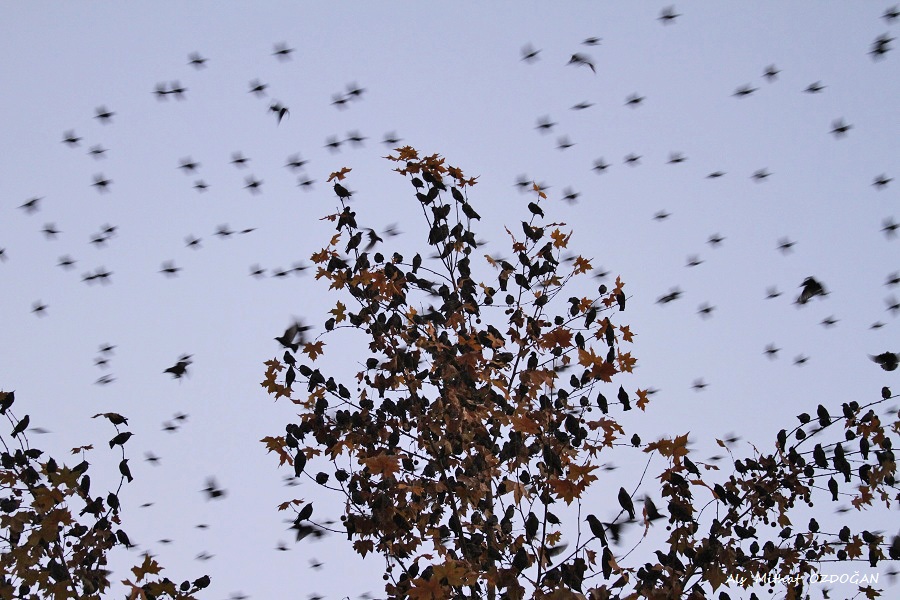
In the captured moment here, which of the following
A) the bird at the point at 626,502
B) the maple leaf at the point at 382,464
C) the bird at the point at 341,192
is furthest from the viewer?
the bird at the point at 341,192

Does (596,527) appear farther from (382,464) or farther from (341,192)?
(341,192)

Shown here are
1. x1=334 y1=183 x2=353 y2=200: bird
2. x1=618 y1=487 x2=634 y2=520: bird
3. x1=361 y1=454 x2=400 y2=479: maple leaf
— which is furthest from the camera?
x1=334 y1=183 x2=353 y2=200: bird

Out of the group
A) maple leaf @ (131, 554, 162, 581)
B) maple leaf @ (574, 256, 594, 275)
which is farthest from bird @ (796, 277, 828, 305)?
maple leaf @ (131, 554, 162, 581)

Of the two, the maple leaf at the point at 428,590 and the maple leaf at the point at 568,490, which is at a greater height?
the maple leaf at the point at 568,490

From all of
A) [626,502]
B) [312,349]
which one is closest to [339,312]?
[312,349]

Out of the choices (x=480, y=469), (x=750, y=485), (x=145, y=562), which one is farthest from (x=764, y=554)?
(x=145, y=562)

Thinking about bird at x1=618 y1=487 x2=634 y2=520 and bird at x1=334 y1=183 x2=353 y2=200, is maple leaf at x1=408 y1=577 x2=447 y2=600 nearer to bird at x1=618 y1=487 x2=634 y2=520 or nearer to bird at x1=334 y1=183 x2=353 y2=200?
bird at x1=618 y1=487 x2=634 y2=520

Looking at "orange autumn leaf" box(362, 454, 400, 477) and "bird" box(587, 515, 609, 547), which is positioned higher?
"orange autumn leaf" box(362, 454, 400, 477)

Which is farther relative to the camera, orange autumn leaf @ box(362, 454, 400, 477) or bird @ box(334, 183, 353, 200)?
bird @ box(334, 183, 353, 200)

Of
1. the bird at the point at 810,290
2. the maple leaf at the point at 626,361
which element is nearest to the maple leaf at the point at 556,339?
the maple leaf at the point at 626,361

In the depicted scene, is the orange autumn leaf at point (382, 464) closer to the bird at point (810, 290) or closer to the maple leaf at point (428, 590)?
the maple leaf at point (428, 590)

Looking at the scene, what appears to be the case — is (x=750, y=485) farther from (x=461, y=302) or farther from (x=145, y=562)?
(x=145, y=562)

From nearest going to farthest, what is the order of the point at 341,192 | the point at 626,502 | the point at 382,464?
the point at 626,502
the point at 382,464
the point at 341,192

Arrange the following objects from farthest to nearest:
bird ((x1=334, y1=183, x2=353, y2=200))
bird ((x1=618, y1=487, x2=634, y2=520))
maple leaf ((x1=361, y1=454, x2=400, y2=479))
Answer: bird ((x1=334, y1=183, x2=353, y2=200)), maple leaf ((x1=361, y1=454, x2=400, y2=479)), bird ((x1=618, y1=487, x2=634, y2=520))
